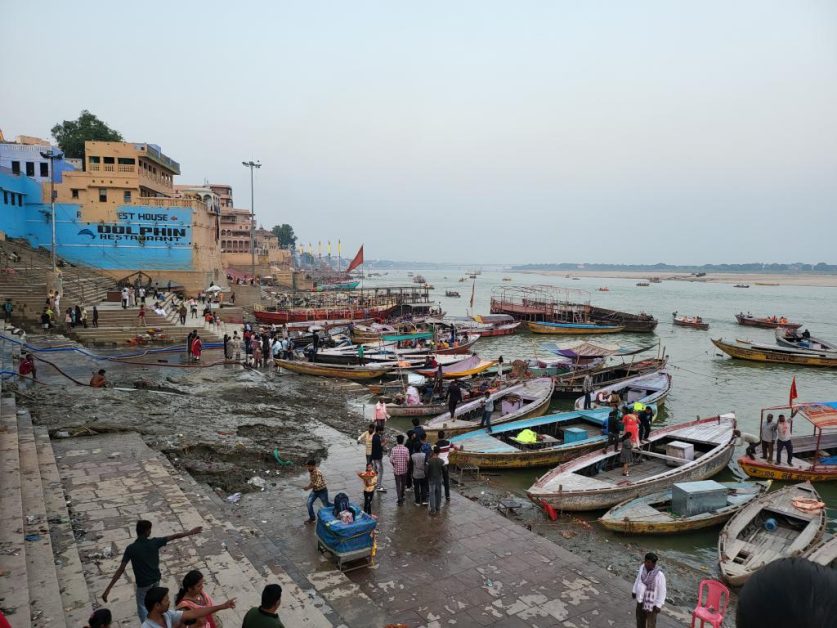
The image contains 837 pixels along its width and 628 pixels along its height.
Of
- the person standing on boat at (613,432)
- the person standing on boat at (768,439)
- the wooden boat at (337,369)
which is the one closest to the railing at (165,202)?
the wooden boat at (337,369)

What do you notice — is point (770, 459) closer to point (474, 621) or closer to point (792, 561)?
point (474, 621)

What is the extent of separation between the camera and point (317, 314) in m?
44.1

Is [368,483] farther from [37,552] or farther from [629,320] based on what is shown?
[629,320]

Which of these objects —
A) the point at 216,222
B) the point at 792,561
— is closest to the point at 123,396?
the point at 792,561

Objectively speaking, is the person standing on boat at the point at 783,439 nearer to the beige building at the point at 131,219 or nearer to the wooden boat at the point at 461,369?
the wooden boat at the point at 461,369

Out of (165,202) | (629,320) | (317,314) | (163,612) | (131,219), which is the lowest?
(629,320)

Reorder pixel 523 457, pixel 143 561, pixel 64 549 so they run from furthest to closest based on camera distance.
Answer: pixel 523 457 < pixel 64 549 < pixel 143 561

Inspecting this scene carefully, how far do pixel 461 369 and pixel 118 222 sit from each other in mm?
28843

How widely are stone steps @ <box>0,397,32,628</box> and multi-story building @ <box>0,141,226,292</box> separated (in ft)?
107

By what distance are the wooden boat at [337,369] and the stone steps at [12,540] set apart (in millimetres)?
13964

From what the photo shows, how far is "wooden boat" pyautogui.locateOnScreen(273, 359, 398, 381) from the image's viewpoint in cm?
2400

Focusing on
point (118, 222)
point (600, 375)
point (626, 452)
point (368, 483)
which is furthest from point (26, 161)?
point (626, 452)

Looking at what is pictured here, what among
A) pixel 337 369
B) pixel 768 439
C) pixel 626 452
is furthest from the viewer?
pixel 337 369

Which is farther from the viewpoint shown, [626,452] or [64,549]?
[626,452]
